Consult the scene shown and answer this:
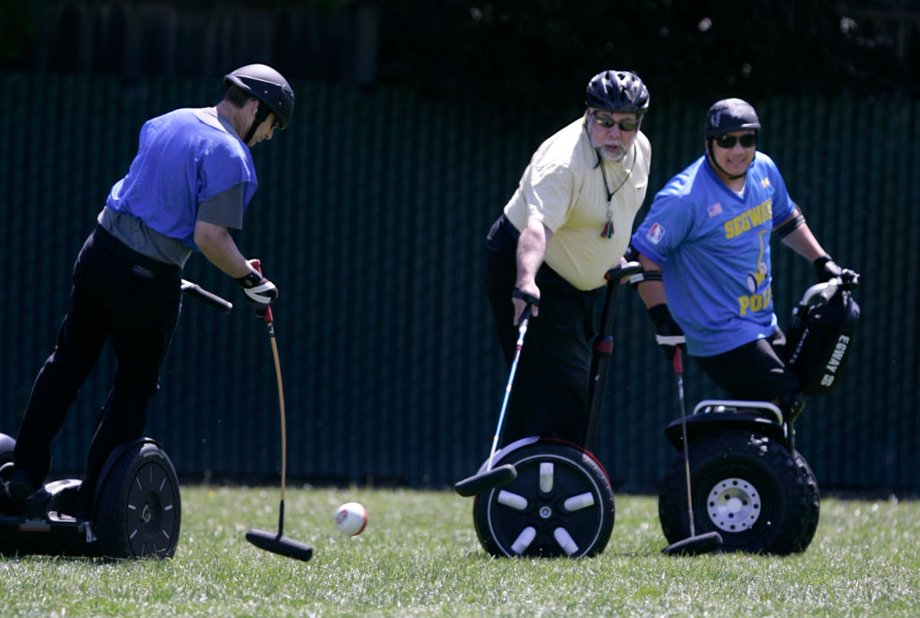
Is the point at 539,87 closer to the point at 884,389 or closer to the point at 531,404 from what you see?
the point at 884,389

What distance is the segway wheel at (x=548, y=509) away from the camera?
6.55m

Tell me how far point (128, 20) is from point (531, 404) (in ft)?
18.2

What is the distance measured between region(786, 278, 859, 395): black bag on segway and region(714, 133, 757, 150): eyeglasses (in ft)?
2.42

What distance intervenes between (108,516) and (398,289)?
5.00 m

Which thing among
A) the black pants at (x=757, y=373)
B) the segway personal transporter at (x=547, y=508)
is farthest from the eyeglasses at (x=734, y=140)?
the segway personal transporter at (x=547, y=508)

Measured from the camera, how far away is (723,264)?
23.6 ft

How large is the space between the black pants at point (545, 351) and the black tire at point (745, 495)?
1.93 ft

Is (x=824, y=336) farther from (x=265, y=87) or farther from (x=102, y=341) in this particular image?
(x=102, y=341)

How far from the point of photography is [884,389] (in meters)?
11.0

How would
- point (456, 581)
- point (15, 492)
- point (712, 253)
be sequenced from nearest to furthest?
1. point (456, 581)
2. point (15, 492)
3. point (712, 253)

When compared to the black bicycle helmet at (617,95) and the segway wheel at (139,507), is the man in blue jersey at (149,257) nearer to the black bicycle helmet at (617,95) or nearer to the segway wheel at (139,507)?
the segway wheel at (139,507)

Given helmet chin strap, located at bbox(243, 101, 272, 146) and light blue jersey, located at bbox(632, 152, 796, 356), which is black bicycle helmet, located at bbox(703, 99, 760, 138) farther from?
helmet chin strap, located at bbox(243, 101, 272, 146)

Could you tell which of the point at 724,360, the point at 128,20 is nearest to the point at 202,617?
the point at 724,360

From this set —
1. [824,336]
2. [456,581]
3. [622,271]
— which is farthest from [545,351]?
→ [456,581]
